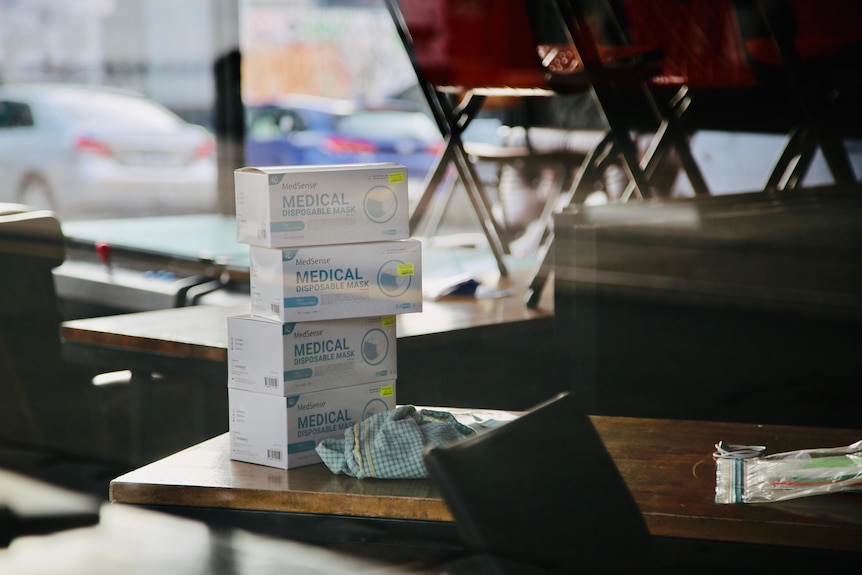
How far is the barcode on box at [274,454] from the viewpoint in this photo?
1362 mm

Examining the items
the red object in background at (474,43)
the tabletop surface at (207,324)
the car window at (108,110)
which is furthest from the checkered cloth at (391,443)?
the car window at (108,110)

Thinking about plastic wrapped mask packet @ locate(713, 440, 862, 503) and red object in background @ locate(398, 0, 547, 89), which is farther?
red object in background @ locate(398, 0, 547, 89)

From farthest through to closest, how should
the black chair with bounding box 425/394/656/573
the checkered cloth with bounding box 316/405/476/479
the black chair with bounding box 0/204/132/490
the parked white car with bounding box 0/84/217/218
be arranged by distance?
1. the parked white car with bounding box 0/84/217/218
2. the black chair with bounding box 0/204/132/490
3. the checkered cloth with bounding box 316/405/476/479
4. the black chair with bounding box 425/394/656/573

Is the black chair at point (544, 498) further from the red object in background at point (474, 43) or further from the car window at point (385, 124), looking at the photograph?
the car window at point (385, 124)

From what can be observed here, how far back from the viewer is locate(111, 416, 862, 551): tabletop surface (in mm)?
1082

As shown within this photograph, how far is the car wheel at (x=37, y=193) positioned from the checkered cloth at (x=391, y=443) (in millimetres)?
3816

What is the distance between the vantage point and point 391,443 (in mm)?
1275

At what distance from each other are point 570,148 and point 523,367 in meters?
2.49

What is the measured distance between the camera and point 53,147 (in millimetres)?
4801

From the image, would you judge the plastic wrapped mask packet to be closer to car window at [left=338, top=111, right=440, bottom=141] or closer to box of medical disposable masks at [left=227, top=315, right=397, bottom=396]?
box of medical disposable masks at [left=227, top=315, right=397, bottom=396]

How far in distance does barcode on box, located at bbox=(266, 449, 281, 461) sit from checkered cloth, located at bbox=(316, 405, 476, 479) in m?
0.05

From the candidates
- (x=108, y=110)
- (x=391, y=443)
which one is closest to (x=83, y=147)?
(x=108, y=110)

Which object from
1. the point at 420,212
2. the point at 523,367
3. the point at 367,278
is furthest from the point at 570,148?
the point at 367,278

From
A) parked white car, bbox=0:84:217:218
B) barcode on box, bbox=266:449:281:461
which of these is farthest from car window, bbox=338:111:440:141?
barcode on box, bbox=266:449:281:461
